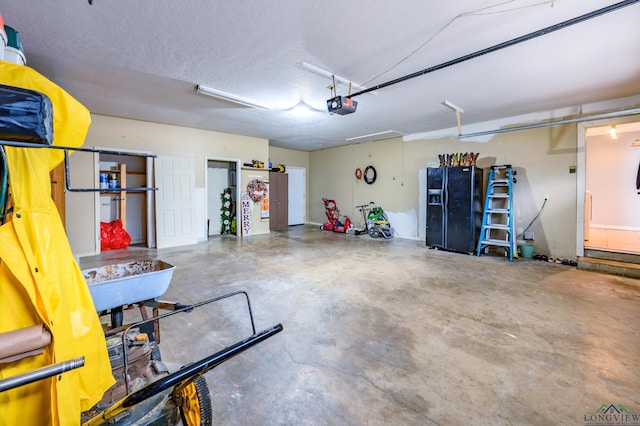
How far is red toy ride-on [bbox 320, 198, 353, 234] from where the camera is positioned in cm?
841

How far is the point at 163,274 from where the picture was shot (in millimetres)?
1834

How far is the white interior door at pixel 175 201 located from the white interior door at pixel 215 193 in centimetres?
108

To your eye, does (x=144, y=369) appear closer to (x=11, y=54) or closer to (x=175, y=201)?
(x=11, y=54)

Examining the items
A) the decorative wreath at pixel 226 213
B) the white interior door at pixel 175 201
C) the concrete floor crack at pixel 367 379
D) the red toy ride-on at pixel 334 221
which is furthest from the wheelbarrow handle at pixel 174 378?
the red toy ride-on at pixel 334 221

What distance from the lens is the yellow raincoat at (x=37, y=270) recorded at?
89 cm

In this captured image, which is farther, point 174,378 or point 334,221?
point 334,221

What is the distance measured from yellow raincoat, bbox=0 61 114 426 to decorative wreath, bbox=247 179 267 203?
6.64m

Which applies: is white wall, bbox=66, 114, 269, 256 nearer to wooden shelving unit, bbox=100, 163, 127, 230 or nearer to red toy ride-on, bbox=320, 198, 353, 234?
wooden shelving unit, bbox=100, 163, 127, 230

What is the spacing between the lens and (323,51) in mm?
2904

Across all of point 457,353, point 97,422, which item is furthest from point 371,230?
point 97,422

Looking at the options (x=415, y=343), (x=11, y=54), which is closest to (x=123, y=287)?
(x=11, y=54)

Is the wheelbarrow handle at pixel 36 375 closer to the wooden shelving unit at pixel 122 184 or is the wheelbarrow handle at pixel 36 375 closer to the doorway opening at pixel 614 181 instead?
the wooden shelving unit at pixel 122 184

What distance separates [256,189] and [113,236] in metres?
3.42

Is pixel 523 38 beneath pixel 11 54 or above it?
above
